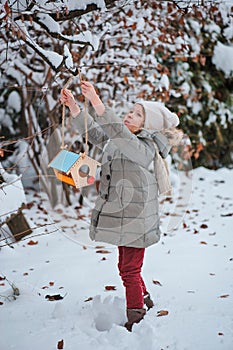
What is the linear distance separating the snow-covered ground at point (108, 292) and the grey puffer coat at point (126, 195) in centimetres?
33

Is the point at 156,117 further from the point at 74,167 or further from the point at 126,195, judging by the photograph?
the point at 74,167

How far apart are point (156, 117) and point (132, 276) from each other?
0.94 metres

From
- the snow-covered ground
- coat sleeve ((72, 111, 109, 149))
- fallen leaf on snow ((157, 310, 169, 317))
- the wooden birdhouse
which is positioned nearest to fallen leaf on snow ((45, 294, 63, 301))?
the snow-covered ground

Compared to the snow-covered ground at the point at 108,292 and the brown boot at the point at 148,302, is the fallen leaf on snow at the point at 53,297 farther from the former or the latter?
the brown boot at the point at 148,302

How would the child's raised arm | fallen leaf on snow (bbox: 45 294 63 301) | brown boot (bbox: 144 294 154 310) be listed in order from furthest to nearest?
1. fallen leaf on snow (bbox: 45 294 63 301)
2. brown boot (bbox: 144 294 154 310)
3. the child's raised arm

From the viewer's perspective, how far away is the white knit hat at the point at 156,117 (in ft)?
8.20

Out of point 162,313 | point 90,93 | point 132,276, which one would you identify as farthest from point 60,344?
point 90,93

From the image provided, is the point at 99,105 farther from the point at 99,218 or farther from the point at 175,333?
the point at 175,333

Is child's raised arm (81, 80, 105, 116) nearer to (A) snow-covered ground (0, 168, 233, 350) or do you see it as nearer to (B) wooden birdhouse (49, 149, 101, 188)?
(B) wooden birdhouse (49, 149, 101, 188)

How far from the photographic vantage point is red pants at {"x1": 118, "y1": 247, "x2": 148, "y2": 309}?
2.39 m

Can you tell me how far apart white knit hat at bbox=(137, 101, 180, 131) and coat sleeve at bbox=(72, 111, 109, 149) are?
273mm

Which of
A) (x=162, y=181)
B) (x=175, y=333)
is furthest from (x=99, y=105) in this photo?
(x=175, y=333)

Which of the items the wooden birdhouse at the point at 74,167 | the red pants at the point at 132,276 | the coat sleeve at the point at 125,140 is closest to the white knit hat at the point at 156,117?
the coat sleeve at the point at 125,140

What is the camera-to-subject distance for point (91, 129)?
8.39 feet
